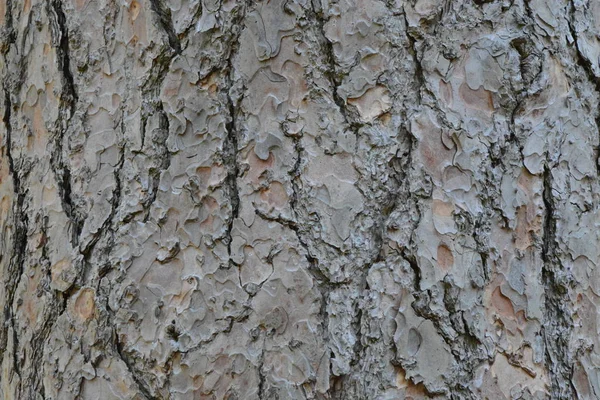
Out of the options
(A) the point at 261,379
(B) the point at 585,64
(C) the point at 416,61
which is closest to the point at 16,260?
(A) the point at 261,379

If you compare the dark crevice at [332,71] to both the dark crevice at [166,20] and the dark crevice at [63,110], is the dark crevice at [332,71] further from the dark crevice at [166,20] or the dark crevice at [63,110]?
the dark crevice at [63,110]

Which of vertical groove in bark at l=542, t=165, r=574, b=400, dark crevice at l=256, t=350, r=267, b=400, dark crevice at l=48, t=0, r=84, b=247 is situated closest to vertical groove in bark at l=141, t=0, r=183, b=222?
dark crevice at l=48, t=0, r=84, b=247

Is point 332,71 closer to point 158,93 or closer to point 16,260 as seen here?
point 158,93

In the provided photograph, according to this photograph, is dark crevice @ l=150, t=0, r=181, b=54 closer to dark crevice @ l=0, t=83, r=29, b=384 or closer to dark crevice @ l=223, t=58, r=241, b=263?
dark crevice @ l=223, t=58, r=241, b=263

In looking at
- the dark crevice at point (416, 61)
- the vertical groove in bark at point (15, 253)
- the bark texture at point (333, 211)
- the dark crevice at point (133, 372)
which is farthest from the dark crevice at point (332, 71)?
the vertical groove in bark at point (15, 253)

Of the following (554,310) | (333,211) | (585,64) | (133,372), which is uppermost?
(585,64)

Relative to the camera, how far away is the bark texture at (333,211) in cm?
93

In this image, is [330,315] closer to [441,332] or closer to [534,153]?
[441,332]

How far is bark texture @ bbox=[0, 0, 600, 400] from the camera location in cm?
93

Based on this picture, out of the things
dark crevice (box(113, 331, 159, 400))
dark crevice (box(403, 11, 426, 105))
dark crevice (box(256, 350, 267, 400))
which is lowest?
dark crevice (box(113, 331, 159, 400))

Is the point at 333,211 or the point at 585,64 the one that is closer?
the point at 333,211

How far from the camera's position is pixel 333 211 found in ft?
3.08

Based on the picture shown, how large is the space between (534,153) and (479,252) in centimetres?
18

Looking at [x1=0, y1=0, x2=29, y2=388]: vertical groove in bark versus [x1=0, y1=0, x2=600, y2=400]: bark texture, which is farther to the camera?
[x1=0, y1=0, x2=29, y2=388]: vertical groove in bark
